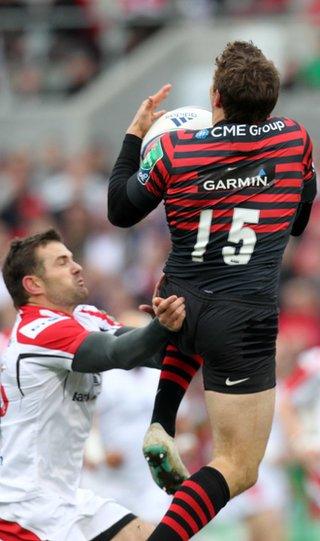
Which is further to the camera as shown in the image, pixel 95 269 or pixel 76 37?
pixel 76 37

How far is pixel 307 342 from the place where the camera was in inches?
452

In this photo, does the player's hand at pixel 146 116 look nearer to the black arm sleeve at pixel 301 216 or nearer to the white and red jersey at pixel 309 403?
the black arm sleeve at pixel 301 216

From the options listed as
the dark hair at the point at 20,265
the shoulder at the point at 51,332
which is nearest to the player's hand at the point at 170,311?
the shoulder at the point at 51,332

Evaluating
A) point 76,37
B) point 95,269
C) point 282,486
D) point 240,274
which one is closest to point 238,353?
point 240,274

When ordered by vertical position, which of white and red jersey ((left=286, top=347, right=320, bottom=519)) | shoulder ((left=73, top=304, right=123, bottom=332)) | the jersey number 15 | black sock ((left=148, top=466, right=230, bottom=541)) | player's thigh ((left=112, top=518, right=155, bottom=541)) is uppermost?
the jersey number 15

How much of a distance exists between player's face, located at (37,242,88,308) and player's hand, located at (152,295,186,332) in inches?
28.1

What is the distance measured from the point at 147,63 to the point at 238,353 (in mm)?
11383

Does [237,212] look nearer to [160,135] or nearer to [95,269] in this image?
[160,135]

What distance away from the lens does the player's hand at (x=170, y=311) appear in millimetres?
6129

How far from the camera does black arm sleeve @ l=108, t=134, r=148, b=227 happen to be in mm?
6332

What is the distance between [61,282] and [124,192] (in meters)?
0.67

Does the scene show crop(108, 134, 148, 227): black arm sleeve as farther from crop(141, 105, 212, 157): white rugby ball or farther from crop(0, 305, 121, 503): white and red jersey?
crop(0, 305, 121, 503): white and red jersey

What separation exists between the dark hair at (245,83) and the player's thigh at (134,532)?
75.3 inches

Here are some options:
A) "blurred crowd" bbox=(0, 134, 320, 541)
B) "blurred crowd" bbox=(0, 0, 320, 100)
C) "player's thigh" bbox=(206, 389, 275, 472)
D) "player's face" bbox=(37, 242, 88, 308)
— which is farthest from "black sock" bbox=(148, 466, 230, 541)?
"blurred crowd" bbox=(0, 0, 320, 100)
